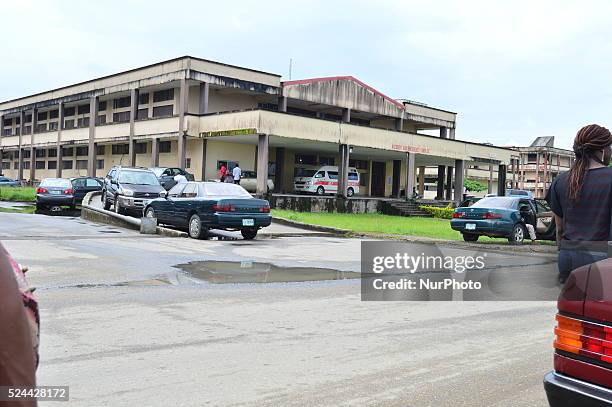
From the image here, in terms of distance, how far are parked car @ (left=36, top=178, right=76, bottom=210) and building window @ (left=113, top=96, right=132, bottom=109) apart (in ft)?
58.1

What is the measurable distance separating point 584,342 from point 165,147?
40.6 meters

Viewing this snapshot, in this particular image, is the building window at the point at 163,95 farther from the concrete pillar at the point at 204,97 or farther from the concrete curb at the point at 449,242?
the concrete curb at the point at 449,242

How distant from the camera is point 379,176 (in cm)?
5278

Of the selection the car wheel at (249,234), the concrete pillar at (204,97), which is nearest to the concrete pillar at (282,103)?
the concrete pillar at (204,97)

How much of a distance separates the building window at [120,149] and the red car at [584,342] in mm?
45020

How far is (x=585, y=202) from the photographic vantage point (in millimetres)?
4305

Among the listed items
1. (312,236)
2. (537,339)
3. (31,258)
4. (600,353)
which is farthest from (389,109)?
(600,353)

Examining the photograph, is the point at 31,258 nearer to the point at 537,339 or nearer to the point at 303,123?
the point at 537,339

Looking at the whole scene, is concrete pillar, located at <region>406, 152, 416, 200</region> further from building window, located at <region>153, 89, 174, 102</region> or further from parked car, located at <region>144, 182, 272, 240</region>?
parked car, located at <region>144, 182, 272, 240</region>

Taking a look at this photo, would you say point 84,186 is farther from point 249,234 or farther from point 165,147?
point 249,234

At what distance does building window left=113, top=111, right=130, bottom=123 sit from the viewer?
45.7m

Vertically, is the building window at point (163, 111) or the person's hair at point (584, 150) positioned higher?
the building window at point (163, 111)

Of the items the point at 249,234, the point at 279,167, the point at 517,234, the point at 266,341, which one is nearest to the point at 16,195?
the point at 279,167

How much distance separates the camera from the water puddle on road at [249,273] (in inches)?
420
